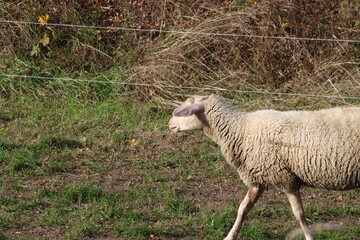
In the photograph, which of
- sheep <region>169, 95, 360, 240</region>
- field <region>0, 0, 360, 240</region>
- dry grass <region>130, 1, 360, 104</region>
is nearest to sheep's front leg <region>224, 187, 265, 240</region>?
sheep <region>169, 95, 360, 240</region>

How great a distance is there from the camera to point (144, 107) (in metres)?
8.89

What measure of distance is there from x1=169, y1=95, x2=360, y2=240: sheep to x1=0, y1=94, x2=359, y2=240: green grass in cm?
46

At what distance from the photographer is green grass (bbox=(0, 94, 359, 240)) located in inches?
221

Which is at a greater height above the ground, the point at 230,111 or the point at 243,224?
the point at 230,111

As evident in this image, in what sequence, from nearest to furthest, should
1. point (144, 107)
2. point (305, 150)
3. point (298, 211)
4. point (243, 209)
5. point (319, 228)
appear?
point (305, 150), point (298, 211), point (243, 209), point (319, 228), point (144, 107)

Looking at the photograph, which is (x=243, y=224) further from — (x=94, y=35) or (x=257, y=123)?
(x=94, y=35)

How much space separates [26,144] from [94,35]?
2.93 meters

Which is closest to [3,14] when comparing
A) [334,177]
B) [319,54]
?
[319,54]

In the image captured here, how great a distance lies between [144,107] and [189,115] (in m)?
3.16

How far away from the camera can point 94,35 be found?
1006cm

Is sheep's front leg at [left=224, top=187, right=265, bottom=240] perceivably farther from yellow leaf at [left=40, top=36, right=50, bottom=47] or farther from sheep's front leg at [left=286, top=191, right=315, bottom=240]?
yellow leaf at [left=40, top=36, right=50, bottom=47]

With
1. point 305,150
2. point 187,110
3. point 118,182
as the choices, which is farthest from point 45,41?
point 305,150

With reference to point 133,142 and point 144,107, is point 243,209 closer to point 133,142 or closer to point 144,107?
point 133,142

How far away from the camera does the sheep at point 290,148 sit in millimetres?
5164
